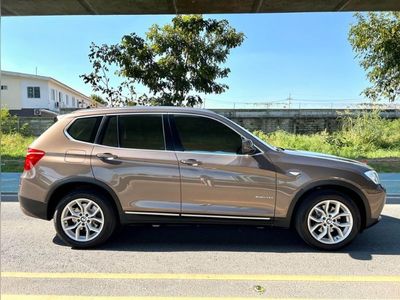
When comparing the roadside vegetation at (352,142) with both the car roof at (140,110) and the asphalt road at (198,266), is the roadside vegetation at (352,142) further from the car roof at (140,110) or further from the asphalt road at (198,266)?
the car roof at (140,110)

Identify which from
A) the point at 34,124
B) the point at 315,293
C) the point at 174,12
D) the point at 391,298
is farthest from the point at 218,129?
the point at 34,124

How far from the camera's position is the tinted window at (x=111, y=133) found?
18.1 ft

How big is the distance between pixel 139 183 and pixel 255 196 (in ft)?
4.62

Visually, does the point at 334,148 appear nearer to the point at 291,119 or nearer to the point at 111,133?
the point at 291,119

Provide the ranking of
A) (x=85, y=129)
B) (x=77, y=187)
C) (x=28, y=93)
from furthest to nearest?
1. (x=28, y=93)
2. (x=85, y=129)
3. (x=77, y=187)

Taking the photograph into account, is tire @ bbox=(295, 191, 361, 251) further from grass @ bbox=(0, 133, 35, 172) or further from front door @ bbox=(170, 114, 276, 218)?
grass @ bbox=(0, 133, 35, 172)

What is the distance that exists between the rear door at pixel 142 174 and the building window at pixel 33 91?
45.5 m

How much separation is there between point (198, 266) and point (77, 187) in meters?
1.84

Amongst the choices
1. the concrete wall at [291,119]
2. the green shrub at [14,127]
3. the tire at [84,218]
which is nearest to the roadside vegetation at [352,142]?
the green shrub at [14,127]

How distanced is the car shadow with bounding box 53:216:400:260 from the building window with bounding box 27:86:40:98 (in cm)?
4494

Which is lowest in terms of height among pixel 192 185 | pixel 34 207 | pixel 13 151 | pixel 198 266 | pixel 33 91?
pixel 198 266

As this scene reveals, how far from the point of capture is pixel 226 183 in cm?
530

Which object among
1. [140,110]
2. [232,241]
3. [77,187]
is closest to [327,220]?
[232,241]

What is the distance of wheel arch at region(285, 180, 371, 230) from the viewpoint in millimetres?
5312
